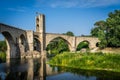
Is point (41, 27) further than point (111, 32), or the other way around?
point (41, 27)

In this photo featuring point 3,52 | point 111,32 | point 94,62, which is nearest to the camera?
point 94,62

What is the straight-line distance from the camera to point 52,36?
103 m

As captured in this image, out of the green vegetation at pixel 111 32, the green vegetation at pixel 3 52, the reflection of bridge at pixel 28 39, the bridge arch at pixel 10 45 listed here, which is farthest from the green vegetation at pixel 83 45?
the bridge arch at pixel 10 45

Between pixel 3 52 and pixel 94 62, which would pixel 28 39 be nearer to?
pixel 3 52

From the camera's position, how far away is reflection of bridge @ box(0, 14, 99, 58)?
71.1 m

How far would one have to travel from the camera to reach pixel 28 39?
86.4 metres

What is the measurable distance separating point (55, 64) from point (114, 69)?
1359cm

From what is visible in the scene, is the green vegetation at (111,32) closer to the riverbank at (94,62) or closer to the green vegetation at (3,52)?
the riverbank at (94,62)

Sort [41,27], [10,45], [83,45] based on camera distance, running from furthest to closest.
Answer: [83,45], [41,27], [10,45]

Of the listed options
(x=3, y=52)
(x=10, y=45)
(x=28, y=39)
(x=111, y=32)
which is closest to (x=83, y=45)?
(x=28, y=39)

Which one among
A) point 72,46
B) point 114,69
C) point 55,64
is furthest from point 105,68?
point 72,46

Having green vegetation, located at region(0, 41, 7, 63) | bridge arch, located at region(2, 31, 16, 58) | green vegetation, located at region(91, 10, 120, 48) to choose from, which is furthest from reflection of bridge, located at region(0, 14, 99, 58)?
green vegetation, located at region(91, 10, 120, 48)

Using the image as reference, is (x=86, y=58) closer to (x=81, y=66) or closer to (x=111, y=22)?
(x=81, y=66)

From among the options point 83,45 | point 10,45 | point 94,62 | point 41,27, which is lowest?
point 94,62
